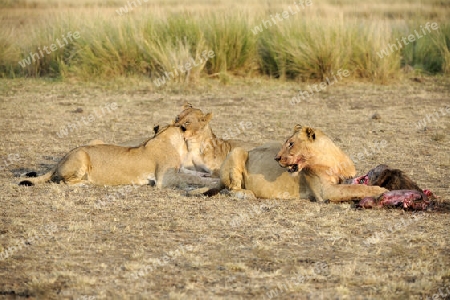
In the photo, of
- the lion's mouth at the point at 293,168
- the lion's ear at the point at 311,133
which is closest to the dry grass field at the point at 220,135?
the lion's mouth at the point at 293,168

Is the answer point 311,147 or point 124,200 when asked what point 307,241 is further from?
point 124,200

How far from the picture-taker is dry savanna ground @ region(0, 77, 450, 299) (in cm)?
547

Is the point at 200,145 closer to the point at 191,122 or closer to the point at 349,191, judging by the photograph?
the point at 191,122

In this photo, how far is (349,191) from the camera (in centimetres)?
737

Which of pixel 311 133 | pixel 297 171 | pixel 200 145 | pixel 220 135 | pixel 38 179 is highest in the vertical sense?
pixel 311 133

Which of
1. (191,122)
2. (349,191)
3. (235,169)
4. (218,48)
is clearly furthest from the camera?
(218,48)

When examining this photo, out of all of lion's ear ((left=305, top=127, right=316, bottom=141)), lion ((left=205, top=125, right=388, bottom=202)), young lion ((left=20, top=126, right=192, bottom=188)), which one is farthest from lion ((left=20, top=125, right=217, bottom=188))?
lion's ear ((left=305, top=127, right=316, bottom=141))

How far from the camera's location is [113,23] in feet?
55.3

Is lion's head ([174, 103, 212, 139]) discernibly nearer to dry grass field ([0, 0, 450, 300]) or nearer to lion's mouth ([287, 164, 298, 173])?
dry grass field ([0, 0, 450, 300])

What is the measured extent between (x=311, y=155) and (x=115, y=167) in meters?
2.27

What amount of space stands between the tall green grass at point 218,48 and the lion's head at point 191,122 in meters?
6.45

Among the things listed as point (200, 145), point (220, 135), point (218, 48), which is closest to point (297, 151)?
point (200, 145)

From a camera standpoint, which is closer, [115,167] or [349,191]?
[349,191]

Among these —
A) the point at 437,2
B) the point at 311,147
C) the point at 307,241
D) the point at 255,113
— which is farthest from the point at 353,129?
the point at 437,2
